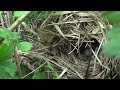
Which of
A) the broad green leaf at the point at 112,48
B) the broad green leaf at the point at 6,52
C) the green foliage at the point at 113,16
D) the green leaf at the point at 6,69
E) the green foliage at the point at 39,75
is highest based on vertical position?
the green foliage at the point at 113,16

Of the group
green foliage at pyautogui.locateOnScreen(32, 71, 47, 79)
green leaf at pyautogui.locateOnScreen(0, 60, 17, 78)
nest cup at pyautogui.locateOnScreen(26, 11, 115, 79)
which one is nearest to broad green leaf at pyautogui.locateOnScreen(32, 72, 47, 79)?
green foliage at pyautogui.locateOnScreen(32, 71, 47, 79)

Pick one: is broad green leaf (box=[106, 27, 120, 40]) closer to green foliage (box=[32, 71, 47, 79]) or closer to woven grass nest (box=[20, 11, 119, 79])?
green foliage (box=[32, 71, 47, 79])

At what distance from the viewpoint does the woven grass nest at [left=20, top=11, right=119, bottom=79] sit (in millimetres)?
1367

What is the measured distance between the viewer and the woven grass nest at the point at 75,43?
4.49ft

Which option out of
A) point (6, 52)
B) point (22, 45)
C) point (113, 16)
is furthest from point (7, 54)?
point (113, 16)

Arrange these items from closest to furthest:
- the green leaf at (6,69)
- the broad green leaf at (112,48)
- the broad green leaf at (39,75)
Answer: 1. the broad green leaf at (112,48)
2. the green leaf at (6,69)
3. the broad green leaf at (39,75)

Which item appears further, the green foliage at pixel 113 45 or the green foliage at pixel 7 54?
the green foliage at pixel 7 54

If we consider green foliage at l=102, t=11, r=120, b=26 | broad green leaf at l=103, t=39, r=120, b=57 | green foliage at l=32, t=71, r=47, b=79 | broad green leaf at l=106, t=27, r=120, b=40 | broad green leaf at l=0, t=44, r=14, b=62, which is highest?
green foliage at l=102, t=11, r=120, b=26

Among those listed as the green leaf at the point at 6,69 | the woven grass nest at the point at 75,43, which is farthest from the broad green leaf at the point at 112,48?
the woven grass nest at the point at 75,43

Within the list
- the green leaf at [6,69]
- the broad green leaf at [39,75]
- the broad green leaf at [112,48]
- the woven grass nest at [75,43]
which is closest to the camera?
the broad green leaf at [112,48]

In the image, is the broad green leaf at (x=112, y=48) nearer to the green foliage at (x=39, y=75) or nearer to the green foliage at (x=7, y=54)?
the green foliage at (x=7, y=54)
